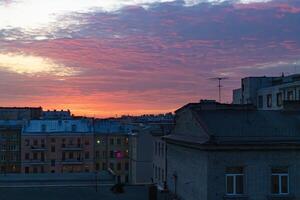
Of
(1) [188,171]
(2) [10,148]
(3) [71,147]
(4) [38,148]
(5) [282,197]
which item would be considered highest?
(1) [188,171]

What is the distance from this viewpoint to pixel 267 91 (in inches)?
3474

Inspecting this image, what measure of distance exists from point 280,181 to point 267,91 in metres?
56.9

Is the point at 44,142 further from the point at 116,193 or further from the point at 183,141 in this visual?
the point at 183,141

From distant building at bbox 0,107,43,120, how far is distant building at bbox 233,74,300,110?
8028cm

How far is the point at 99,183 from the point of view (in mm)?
50344

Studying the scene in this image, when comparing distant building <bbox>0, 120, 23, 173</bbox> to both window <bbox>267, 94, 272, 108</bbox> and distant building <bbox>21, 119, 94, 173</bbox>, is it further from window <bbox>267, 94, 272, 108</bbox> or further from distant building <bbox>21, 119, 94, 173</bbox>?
window <bbox>267, 94, 272, 108</bbox>

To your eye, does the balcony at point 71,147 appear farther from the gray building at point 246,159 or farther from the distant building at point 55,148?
the gray building at point 246,159

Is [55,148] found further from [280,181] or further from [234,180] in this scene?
[280,181]

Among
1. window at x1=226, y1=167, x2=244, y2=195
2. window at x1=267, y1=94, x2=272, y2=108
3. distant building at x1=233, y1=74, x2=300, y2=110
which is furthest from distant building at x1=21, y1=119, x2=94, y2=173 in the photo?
window at x1=226, y1=167, x2=244, y2=195

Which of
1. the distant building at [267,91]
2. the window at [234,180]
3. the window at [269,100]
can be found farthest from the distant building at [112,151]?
the window at [234,180]

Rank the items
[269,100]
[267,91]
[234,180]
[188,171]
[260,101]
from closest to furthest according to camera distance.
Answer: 1. [234,180]
2. [188,171]
3. [269,100]
4. [267,91]
5. [260,101]

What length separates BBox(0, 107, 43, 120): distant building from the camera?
163812mm

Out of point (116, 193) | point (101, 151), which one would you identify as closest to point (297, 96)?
point (116, 193)

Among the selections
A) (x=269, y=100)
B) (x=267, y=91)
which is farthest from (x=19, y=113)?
(x=269, y=100)
